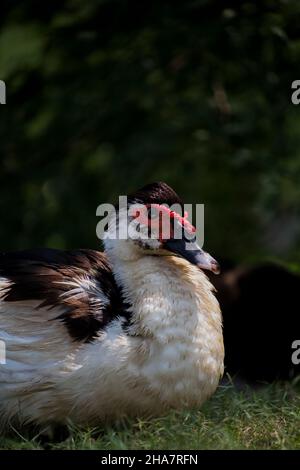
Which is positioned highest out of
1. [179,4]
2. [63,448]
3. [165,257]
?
[179,4]

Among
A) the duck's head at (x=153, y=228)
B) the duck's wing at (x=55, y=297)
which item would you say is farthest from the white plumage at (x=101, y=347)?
the duck's head at (x=153, y=228)

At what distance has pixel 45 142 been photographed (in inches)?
342

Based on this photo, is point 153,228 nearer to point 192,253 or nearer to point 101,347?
point 192,253

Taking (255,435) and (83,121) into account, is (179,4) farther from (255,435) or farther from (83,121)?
(255,435)

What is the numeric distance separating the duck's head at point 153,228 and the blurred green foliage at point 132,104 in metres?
2.78

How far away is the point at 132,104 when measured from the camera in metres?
8.17

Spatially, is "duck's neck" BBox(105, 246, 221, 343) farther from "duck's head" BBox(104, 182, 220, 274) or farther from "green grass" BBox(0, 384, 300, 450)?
"green grass" BBox(0, 384, 300, 450)

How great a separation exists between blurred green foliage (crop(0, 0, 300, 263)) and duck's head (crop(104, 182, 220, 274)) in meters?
2.78

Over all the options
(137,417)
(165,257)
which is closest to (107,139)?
(165,257)

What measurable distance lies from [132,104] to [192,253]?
3676 millimetres

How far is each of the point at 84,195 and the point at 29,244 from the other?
0.70 m

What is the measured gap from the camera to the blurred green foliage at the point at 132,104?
291 inches

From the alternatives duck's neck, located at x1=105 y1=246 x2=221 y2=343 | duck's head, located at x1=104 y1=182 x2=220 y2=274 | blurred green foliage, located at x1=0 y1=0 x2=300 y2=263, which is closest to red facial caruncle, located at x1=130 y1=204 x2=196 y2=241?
duck's head, located at x1=104 y1=182 x2=220 y2=274

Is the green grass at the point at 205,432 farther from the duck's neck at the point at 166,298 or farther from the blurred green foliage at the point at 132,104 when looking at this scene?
the blurred green foliage at the point at 132,104
